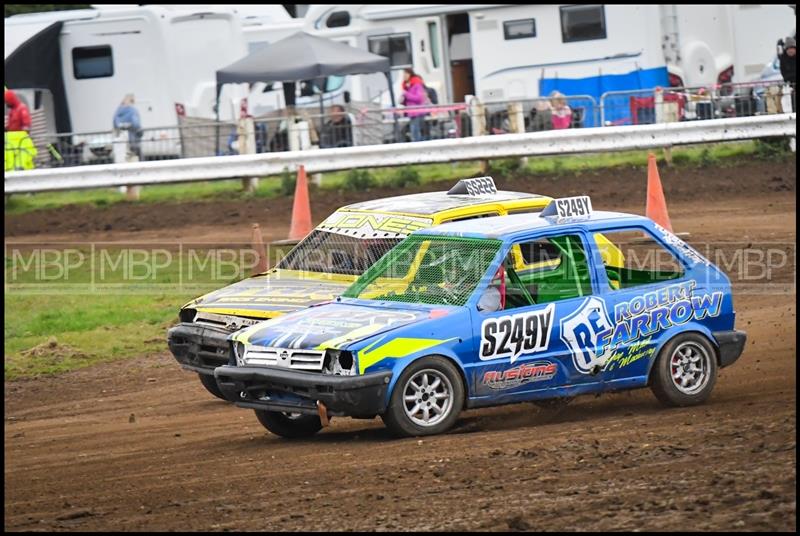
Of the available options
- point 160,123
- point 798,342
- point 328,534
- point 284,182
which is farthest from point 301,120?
point 328,534

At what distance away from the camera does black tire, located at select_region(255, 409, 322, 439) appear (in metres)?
9.17

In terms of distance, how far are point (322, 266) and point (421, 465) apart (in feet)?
12.0

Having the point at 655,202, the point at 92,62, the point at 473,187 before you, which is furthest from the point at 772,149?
the point at 92,62

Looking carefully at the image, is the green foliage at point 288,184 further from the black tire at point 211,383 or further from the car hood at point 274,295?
the black tire at point 211,383

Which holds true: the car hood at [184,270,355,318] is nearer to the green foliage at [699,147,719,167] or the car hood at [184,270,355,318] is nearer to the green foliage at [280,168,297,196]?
the green foliage at [280,168,297,196]

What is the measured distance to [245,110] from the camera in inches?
1017

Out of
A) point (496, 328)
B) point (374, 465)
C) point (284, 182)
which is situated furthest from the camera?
point (284, 182)

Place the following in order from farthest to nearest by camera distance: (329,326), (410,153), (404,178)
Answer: (404,178), (410,153), (329,326)

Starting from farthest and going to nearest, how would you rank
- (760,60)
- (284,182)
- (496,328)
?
(760,60)
(284,182)
(496,328)

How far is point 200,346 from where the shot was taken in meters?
10.1

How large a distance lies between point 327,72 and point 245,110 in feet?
6.13

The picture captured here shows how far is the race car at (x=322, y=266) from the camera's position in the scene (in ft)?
32.9

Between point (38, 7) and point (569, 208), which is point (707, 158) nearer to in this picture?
point (569, 208)

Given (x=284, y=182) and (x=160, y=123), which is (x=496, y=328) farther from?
(x=160, y=123)
